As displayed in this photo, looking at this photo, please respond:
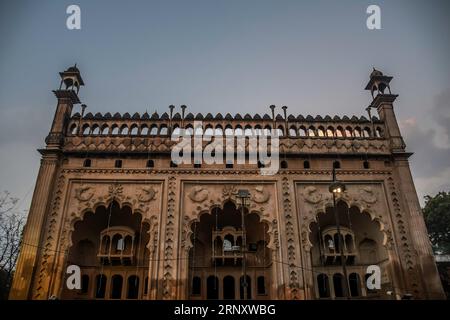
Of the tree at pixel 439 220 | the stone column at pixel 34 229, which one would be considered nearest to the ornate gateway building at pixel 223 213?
the stone column at pixel 34 229

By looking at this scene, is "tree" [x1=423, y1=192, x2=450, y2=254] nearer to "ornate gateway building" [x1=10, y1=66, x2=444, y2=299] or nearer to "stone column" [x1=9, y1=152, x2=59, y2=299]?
"ornate gateway building" [x1=10, y1=66, x2=444, y2=299]

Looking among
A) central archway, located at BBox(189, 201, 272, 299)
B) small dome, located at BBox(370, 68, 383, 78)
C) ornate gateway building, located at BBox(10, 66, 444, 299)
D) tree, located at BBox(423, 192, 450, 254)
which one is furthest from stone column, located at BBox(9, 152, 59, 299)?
tree, located at BBox(423, 192, 450, 254)

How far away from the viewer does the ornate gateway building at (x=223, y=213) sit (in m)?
22.1

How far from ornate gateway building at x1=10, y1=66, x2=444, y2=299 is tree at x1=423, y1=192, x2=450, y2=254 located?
16567mm

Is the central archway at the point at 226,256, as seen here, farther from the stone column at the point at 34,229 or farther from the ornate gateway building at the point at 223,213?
the stone column at the point at 34,229

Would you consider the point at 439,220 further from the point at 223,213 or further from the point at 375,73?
the point at 223,213

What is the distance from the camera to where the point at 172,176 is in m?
24.6

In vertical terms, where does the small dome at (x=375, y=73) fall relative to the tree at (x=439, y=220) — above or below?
above

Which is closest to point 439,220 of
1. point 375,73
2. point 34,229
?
point 375,73

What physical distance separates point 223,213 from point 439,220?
26669 mm

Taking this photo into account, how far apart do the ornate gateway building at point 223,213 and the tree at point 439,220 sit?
16567 mm

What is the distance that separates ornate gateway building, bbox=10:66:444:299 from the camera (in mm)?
22078
